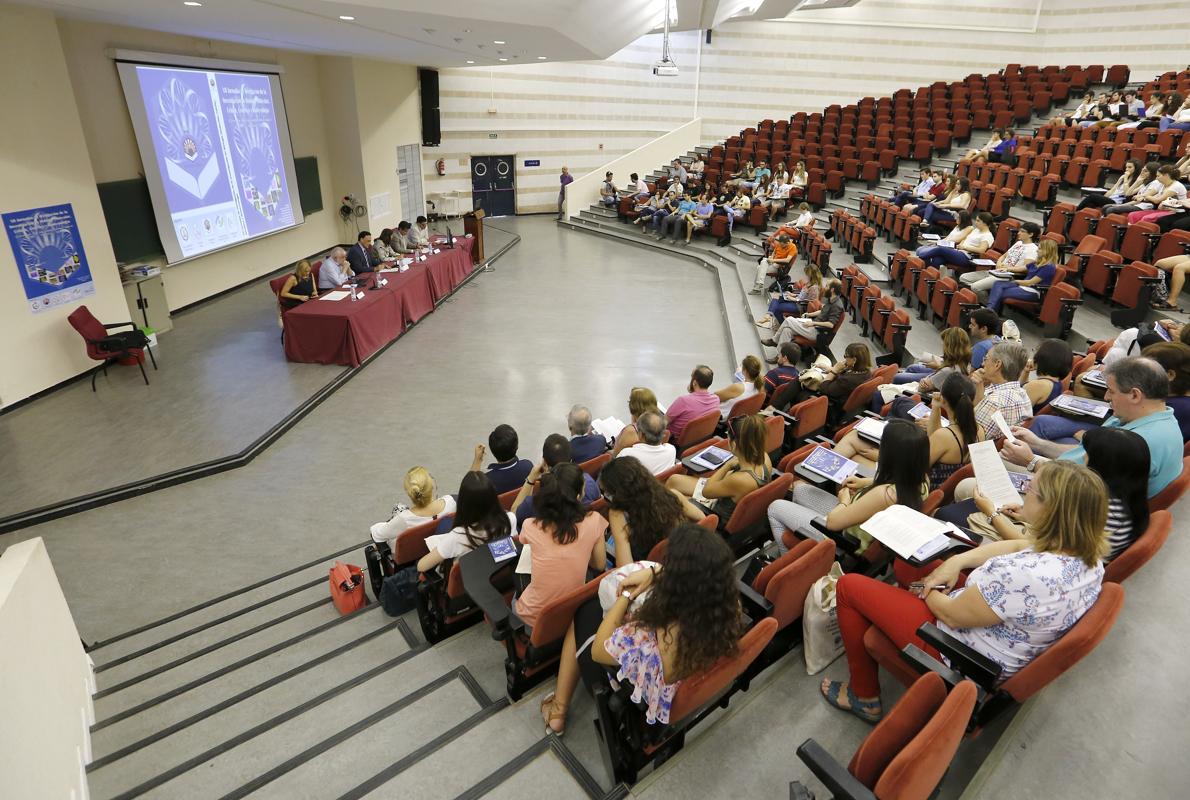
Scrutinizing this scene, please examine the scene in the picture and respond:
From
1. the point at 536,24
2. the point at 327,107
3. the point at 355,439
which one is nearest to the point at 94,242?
the point at 355,439

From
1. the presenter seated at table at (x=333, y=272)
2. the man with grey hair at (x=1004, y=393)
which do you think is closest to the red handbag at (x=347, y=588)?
the man with grey hair at (x=1004, y=393)

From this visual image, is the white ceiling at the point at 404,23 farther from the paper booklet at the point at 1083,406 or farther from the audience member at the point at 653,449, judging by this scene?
the paper booklet at the point at 1083,406

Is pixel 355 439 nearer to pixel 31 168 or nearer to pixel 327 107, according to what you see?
pixel 31 168

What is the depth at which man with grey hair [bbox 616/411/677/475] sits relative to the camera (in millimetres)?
3888

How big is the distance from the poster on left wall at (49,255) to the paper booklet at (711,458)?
6783 millimetres

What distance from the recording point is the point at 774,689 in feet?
8.25

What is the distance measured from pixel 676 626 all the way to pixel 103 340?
7159mm

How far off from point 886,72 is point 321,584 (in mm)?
20275

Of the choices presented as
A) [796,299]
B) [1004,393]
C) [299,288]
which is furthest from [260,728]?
[796,299]

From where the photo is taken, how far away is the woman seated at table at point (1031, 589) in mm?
1901

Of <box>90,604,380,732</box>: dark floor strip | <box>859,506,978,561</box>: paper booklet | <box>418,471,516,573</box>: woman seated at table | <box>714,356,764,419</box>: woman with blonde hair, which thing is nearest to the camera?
<box>859,506,978,561</box>: paper booklet

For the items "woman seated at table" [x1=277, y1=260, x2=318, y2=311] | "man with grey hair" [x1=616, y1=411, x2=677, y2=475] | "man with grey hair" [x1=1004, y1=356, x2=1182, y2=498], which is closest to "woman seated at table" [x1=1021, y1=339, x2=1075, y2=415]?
"man with grey hair" [x1=1004, y1=356, x2=1182, y2=498]

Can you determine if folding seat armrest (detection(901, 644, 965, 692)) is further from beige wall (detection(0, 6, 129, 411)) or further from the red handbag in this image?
beige wall (detection(0, 6, 129, 411))

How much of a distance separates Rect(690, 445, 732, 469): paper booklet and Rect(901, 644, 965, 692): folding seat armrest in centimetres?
Result: 168
